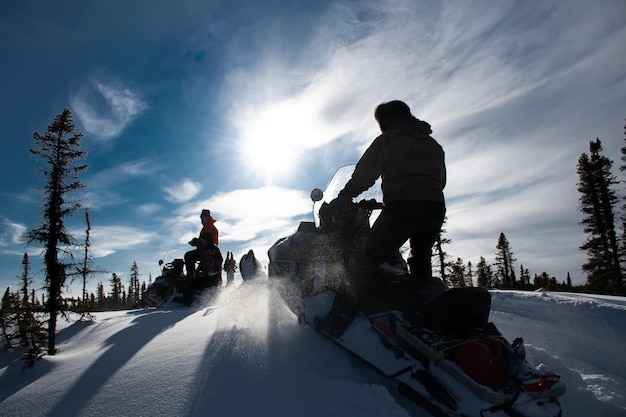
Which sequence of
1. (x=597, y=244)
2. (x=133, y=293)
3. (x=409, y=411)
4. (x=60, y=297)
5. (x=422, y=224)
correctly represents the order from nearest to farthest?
(x=409, y=411), (x=422, y=224), (x=60, y=297), (x=597, y=244), (x=133, y=293)

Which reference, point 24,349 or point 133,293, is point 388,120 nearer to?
point 24,349

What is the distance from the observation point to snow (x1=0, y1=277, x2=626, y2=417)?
7.03ft

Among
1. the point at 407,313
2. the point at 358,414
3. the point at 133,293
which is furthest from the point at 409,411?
the point at 133,293

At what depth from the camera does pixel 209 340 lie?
3238mm

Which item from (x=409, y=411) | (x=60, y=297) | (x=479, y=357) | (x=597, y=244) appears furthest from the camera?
(x=597, y=244)

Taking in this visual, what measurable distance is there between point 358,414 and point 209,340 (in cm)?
180

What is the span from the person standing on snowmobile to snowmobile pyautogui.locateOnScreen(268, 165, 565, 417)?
0.13 m

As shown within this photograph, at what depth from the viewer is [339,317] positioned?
2.99m

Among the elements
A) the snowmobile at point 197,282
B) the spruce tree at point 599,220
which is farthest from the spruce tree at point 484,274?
the snowmobile at point 197,282

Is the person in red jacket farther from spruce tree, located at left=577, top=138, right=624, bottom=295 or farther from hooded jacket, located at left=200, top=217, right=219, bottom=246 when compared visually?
spruce tree, located at left=577, top=138, right=624, bottom=295

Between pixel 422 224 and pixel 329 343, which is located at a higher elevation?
pixel 422 224

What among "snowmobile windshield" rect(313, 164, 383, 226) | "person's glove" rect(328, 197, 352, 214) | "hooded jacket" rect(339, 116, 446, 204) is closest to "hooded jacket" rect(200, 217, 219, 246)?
"snowmobile windshield" rect(313, 164, 383, 226)

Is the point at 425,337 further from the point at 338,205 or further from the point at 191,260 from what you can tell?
the point at 191,260

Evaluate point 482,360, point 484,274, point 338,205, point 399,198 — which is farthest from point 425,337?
point 484,274
